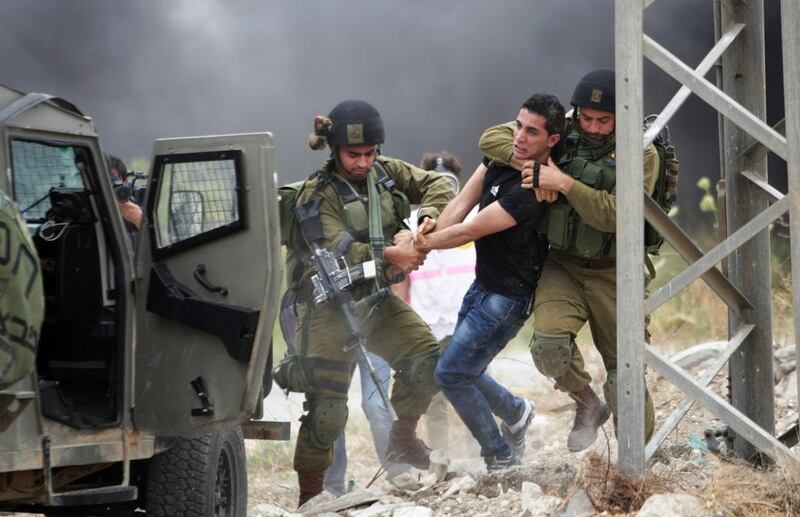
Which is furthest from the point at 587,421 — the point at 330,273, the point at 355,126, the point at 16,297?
the point at 16,297

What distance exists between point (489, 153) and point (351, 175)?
0.89 metres

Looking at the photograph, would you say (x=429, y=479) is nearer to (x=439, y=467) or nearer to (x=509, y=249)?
(x=439, y=467)

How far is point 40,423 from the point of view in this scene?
175 inches

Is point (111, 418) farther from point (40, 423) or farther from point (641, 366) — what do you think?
point (641, 366)

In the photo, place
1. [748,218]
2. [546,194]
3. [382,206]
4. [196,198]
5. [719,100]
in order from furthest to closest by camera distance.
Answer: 1. [382,206]
2. [748,218]
3. [546,194]
4. [719,100]
5. [196,198]

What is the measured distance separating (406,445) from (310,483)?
0.63m

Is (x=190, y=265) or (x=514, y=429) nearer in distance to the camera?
(x=190, y=265)

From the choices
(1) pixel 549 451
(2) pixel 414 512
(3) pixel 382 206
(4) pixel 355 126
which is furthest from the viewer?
(1) pixel 549 451

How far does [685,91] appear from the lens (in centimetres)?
551

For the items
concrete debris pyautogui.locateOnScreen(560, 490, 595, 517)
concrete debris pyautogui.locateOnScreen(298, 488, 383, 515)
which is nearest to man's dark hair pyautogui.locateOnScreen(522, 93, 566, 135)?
concrete debris pyautogui.locateOnScreen(560, 490, 595, 517)

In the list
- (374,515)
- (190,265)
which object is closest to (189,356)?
(190,265)

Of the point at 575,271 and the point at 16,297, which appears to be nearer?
the point at 16,297

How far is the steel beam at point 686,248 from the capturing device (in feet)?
17.8

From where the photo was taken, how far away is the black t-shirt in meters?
5.99
